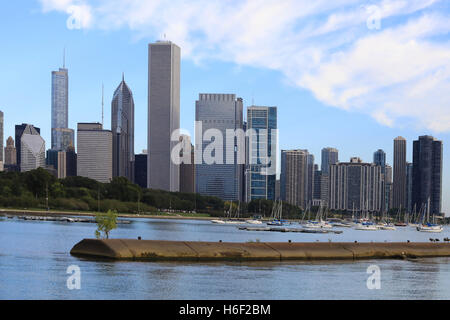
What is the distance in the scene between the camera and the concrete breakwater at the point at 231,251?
5984cm

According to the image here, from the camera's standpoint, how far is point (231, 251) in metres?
64.9

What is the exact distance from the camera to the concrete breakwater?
59.8m

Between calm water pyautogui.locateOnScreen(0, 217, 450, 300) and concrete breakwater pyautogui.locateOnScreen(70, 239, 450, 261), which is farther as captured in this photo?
concrete breakwater pyautogui.locateOnScreen(70, 239, 450, 261)

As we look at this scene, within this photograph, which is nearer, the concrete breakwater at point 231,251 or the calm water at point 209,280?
the calm water at point 209,280

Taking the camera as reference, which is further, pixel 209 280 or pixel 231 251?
pixel 231 251

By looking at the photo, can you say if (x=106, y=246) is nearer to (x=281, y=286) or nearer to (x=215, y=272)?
(x=215, y=272)

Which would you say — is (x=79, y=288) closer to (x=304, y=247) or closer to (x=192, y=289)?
(x=192, y=289)
